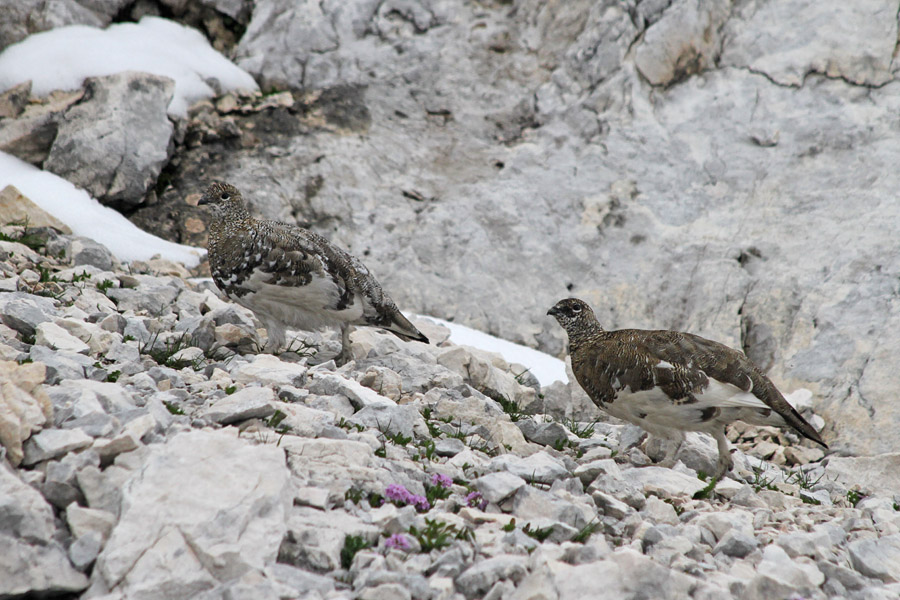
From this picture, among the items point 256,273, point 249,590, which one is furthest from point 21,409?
point 256,273

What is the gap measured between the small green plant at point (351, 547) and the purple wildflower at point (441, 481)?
0.85 meters

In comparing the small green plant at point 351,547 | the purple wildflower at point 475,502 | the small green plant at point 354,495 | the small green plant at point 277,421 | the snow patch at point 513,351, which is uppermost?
the small green plant at point 351,547

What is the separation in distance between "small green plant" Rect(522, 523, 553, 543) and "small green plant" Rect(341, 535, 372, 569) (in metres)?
0.82

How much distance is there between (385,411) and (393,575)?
2.04m

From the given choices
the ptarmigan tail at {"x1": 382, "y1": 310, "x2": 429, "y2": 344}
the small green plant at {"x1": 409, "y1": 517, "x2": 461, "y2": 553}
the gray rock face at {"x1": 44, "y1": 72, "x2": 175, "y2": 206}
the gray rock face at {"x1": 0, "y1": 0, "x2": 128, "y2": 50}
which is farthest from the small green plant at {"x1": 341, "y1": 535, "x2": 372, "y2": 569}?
the gray rock face at {"x1": 0, "y1": 0, "x2": 128, "y2": 50}

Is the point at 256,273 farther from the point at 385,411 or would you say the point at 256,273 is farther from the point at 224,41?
the point at 224,41

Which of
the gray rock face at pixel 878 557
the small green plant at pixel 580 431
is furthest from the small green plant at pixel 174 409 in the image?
the gray rock face at pixel 878 557

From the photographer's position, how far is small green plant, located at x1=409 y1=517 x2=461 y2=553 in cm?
365

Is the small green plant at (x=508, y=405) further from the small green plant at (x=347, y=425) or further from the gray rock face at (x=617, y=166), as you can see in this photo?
the gray rock face at (x=617, y=166)

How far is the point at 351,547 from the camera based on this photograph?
352 centimetres

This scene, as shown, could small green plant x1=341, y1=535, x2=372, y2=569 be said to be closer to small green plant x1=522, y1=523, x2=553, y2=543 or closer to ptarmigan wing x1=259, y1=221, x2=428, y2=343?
small green plant x1=522, y1=523, x2=553, y2=543

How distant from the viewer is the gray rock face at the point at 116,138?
10.2 metres

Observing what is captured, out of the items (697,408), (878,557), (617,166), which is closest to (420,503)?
(878,557)

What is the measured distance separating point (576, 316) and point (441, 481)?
2.98 metres
